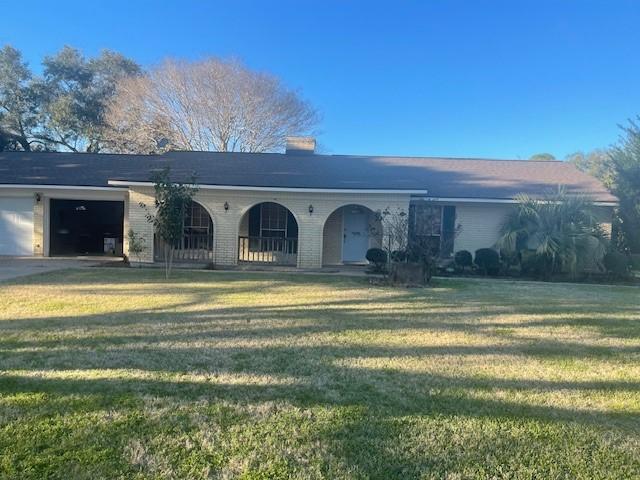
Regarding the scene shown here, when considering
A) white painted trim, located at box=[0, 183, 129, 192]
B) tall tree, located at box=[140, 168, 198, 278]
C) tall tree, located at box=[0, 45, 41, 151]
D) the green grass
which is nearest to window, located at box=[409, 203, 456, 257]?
the green grass

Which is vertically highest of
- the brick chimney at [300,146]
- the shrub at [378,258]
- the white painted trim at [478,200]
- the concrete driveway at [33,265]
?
the brick chimney at [300,146]

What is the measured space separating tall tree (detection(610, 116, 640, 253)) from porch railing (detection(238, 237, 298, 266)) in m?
11.7

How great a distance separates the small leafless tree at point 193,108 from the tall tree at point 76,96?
93.0 inches

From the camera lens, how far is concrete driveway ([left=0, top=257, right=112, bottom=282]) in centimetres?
1173

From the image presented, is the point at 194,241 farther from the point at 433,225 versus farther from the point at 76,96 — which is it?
the point at 76,96

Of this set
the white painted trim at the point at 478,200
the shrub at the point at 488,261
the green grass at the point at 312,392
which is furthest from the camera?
the white painted trim at the point at 478,200

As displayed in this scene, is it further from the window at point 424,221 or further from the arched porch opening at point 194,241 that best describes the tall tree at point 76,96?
the window at point 424,221

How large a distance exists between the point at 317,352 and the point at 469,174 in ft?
48.5

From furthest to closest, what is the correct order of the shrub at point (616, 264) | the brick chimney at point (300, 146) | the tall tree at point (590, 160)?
the tall tree at point (590, 160)
the brick chimney at point (300, 146)
the shrub at point (616, 264)

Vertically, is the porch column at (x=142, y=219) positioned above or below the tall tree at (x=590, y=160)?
below

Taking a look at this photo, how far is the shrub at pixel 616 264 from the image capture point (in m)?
13.7

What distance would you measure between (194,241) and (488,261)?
9.68 meters

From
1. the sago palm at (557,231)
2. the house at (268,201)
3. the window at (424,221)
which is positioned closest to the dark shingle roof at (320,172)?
the house at (268,201)

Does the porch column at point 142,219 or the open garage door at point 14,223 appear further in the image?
the open garage door at point 14,223
